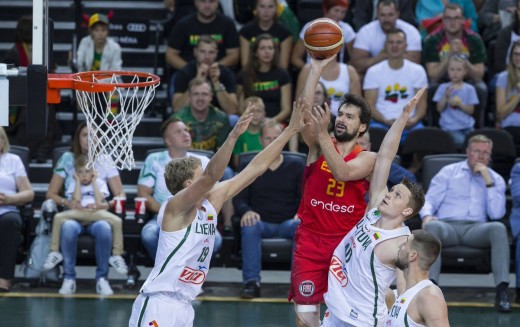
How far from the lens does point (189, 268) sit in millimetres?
6582

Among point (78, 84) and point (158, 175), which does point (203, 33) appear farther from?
point (78, 84)

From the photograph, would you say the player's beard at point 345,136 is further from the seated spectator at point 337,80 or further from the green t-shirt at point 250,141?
the seated spectator at point 337,80

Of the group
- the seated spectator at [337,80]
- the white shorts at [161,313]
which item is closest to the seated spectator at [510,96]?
the seated spectator at [337,80]

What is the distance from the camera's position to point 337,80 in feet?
37.6

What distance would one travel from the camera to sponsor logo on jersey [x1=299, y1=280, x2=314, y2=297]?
739 centimetres

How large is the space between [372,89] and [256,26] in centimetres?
167

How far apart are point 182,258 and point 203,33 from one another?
19.8 ft

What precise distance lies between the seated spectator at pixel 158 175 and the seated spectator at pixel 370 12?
334 cm

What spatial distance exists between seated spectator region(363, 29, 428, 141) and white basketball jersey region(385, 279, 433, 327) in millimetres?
5525

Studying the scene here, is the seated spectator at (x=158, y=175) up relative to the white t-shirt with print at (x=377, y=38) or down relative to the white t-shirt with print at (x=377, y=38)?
down

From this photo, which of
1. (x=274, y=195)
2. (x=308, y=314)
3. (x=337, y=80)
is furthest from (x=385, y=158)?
(x=337, y=80)

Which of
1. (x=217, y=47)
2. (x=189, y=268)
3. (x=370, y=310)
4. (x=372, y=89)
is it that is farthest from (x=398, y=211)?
(x=217, y=47)

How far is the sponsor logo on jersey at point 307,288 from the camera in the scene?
7.39 metres

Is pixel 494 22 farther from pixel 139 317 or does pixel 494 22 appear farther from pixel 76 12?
pixel 139 317
